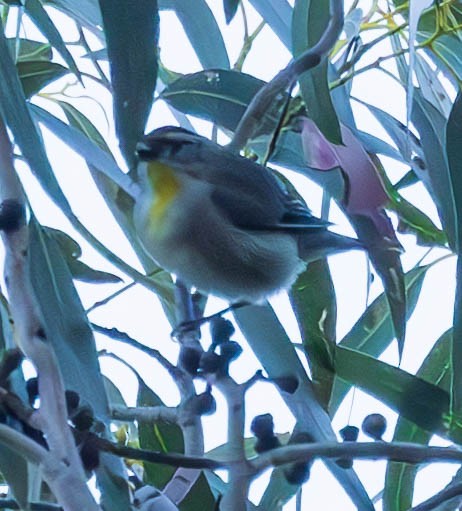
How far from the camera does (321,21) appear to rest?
119 cm

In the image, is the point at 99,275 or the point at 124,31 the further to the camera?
the point at 99,275

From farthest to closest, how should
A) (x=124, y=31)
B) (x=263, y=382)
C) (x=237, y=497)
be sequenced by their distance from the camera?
(x=124, y=31) → (x=263, y=382) → (x=237, y=497)

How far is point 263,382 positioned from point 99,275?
1.17 feet

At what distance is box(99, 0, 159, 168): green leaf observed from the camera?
1062mm

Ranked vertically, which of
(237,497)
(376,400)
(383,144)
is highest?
(383,144)

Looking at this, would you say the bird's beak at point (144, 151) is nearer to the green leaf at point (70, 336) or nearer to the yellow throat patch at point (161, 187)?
the yellow throat patch at point (161, 187)

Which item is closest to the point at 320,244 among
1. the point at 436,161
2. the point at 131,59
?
the point at 436,161

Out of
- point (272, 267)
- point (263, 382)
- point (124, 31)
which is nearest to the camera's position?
point (263, 382)

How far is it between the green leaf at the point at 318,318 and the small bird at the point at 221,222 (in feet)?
0.09

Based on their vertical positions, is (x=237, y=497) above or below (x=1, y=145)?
below

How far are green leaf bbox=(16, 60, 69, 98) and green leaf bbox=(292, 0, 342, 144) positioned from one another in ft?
0.94

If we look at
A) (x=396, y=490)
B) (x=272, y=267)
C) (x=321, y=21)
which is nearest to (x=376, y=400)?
(x=396, y=490)

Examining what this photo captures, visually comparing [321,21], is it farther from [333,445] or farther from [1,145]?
[333,445]

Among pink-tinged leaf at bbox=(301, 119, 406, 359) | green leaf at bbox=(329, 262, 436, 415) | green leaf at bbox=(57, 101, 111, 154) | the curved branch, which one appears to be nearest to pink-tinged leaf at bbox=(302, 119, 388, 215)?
pink-tinged leaf at bbox=(301, 119, 406, 359)
